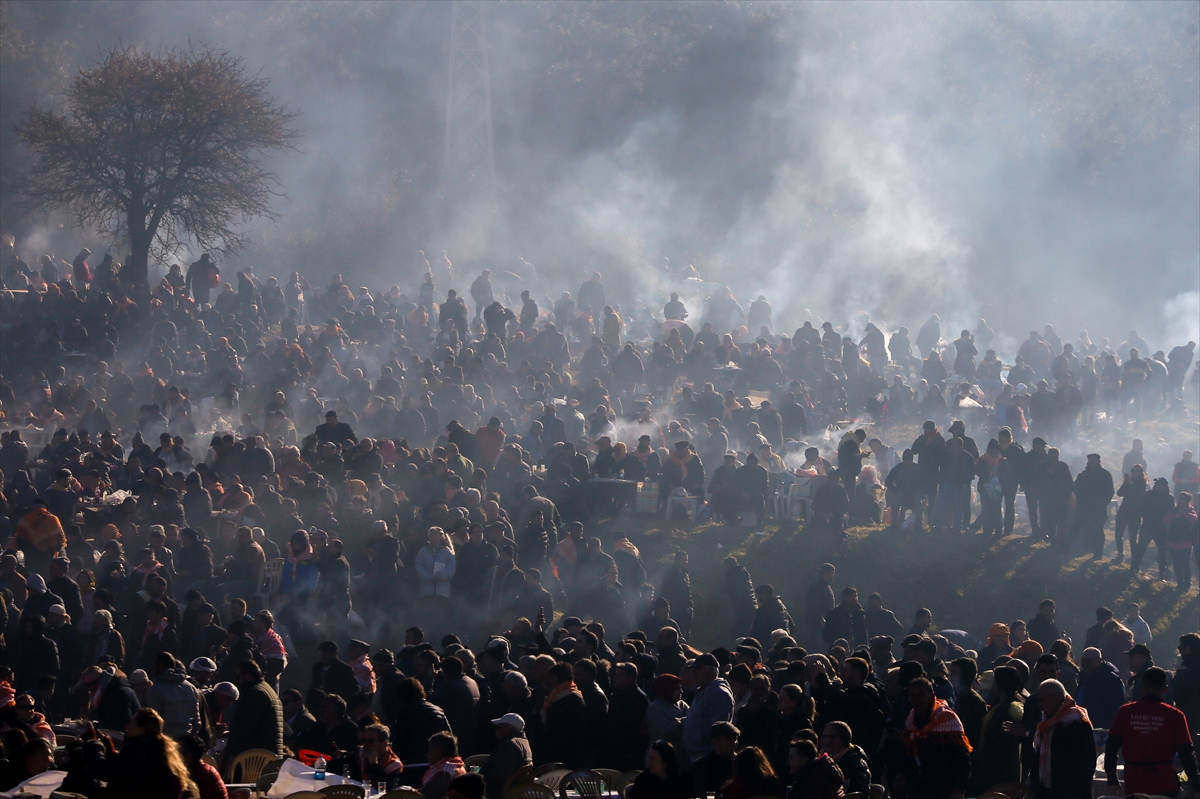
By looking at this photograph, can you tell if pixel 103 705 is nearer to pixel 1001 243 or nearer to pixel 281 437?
pixel 281 437

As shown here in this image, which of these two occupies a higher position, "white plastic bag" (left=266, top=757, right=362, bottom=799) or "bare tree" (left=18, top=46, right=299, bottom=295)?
"bare tree" (left=18, top=46, right=299, bottom=295)

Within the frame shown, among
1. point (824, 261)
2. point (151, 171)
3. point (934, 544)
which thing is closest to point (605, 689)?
point (934, 544)

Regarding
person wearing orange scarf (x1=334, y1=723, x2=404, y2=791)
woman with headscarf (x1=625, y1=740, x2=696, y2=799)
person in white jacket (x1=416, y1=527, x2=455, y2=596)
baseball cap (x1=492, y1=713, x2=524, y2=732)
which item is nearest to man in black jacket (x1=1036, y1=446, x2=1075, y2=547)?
person in white jacket (x1=416, y1=527, x2=455, y2=596)

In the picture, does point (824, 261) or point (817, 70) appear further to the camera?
point (817, 70)

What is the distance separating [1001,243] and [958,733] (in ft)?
158

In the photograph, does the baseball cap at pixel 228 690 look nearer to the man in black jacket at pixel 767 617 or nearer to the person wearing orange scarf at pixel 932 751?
the person wearing orange scarf at pixel 932 751

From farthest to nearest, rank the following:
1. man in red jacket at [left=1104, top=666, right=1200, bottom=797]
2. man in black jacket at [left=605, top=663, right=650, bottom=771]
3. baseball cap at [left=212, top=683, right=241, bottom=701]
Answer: baseball cap at [left=212, top=683, right=241, bottom=701] < man in black jacket at [left=605, top=663, right=650, bottom=771] < man in red jacket at [left=1104, top=666, right=1200, bottom=797]

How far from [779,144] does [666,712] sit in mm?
49818

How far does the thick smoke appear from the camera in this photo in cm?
4741

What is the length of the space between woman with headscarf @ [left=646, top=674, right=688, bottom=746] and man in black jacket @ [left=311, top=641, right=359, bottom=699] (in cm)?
317

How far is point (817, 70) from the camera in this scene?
57.5 metres

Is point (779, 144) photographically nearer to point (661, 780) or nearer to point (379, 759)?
point (379, 759)

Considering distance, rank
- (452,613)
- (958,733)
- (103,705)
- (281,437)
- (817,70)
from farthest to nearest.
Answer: (817,70) < (281,437) < (452,613) < (103,705) < (958,733)

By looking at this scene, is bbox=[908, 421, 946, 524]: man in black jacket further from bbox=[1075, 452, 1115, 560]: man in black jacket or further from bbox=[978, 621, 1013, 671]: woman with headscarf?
bbox=[978, 621, 1013, 671]: woman with headscarf
